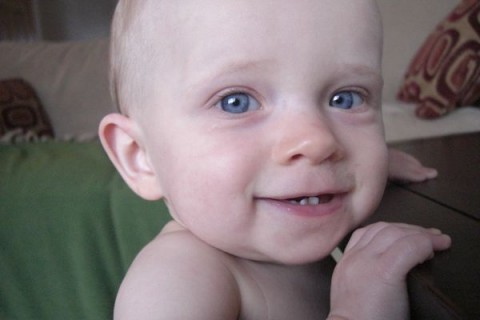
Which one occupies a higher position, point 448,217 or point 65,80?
point 448,217

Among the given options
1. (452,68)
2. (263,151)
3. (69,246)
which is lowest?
(69,246)

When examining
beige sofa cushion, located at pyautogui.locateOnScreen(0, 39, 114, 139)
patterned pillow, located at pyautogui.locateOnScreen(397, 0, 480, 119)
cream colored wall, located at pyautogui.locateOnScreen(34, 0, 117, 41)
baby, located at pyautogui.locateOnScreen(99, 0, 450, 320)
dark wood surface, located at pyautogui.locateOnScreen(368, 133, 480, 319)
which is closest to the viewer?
dark wood surface, located at pyautogui.locateOnScreen(368, 133, 480, 319)

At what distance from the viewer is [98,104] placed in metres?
1.99

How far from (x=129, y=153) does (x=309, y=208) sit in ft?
0.81

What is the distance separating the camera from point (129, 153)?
0.61 m

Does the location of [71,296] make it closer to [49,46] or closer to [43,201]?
[43,201]

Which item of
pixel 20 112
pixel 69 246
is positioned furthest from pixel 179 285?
pixel 20 112

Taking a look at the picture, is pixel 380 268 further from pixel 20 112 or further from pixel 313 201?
pixel 20 112

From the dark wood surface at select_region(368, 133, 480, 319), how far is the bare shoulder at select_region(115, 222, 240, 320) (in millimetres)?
181

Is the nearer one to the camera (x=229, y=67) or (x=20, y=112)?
(x=229, y=67)

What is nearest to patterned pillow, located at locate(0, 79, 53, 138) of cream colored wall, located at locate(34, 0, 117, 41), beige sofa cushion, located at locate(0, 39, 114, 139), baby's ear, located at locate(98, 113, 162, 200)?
beige sofa cushion, located at locate(0, 39, 114, 139)

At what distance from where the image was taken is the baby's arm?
0.47 m

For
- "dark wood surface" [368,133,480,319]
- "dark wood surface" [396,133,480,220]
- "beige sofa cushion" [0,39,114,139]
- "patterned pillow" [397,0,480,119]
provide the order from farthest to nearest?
1. "beige sofa cushion" [0,39,114,139]
2. "patterned pillow" [397,0,480,119]
3. "dark wood surface" [396,133,480,220]
4. "dark wood surface" [368,133,480,319]

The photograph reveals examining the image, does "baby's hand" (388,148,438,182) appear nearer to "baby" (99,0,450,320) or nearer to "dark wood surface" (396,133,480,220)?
"dark wood surface" (396,133,480,220)
